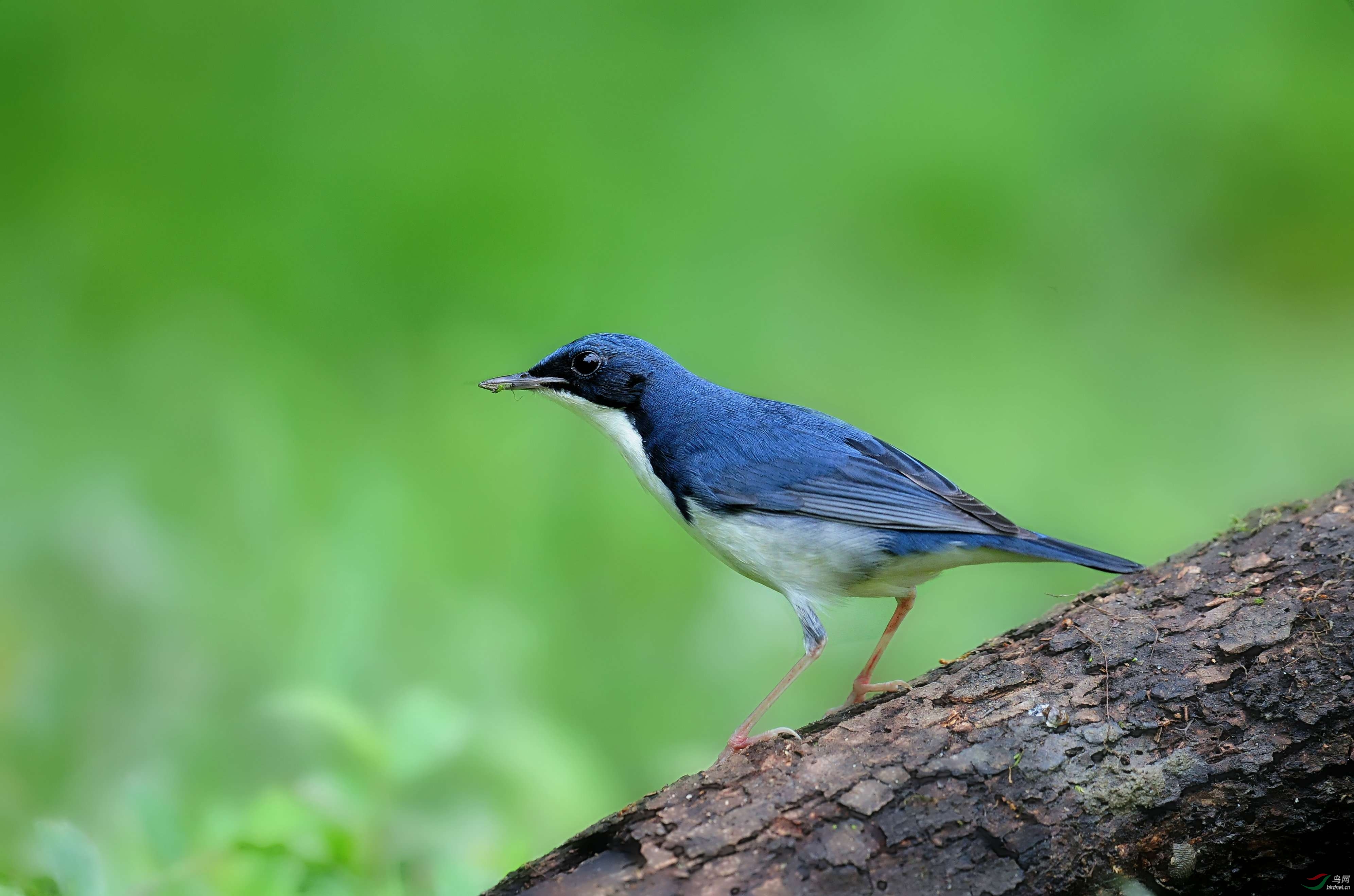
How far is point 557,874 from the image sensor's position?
8.08 feet

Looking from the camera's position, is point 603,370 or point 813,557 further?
point 603,370

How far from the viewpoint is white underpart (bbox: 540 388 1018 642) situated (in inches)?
143

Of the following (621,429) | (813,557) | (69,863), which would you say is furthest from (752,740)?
(69,863)

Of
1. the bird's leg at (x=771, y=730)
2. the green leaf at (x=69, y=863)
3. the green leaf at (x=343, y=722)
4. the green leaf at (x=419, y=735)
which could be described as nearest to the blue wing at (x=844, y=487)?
the bird's leg at (x=771, y=730)

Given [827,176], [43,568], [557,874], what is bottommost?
[557,874]

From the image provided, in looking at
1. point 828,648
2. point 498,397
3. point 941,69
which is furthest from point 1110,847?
point 941,69

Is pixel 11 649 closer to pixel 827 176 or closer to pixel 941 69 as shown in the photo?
pixel 827 176

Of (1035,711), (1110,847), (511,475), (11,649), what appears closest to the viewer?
(1110,847)

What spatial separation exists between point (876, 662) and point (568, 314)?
11.6ft

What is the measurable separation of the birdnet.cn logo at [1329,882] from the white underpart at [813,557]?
1201mm

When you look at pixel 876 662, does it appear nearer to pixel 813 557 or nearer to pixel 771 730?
pixel 813 557

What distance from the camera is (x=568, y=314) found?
21.8 feet

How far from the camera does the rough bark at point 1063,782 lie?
2.48 metres

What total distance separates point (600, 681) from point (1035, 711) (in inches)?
116
